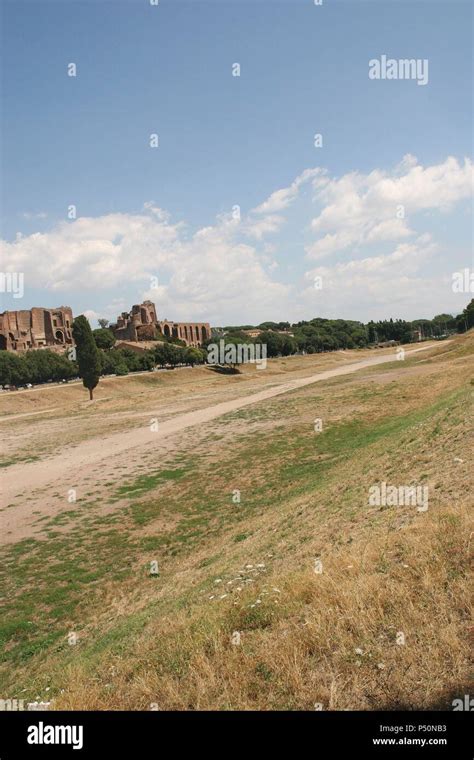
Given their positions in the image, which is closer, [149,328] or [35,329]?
[35,329]

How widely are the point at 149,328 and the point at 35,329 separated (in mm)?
38323

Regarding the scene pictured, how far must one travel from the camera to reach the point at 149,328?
535 ft

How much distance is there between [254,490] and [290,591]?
12.3 m

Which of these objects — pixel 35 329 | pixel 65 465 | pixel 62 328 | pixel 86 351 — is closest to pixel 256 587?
pixel 65 465

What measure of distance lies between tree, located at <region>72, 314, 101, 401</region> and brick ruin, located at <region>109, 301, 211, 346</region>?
94.9 meters

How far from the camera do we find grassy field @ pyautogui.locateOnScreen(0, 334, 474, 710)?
555 cm

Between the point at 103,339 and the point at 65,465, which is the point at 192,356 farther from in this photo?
the point at 65,465

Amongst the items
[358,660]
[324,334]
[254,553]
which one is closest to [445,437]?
[254,553]

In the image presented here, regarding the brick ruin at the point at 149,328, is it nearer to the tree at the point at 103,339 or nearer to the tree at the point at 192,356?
the tree at the point at 103,339

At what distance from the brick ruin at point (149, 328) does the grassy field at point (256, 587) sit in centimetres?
14495

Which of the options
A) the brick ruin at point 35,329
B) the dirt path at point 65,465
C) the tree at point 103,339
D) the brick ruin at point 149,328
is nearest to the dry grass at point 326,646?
the dirt path at point 65,465

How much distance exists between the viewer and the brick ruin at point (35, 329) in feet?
432
